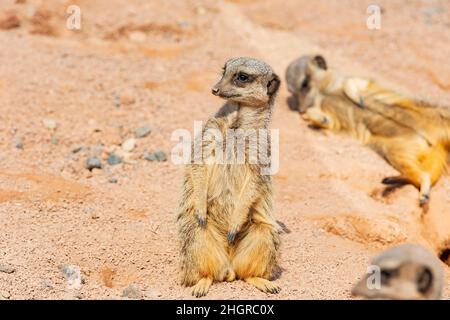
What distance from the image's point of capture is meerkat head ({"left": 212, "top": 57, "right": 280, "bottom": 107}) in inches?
148

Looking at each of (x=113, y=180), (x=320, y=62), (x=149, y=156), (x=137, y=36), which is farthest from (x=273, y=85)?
(x=137, y=36)

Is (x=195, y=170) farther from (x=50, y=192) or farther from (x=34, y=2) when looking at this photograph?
(x=34, y=2)

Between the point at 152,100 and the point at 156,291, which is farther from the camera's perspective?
the point at 152,100

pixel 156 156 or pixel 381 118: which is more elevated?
pixel 381 118

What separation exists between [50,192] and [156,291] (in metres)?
1.33

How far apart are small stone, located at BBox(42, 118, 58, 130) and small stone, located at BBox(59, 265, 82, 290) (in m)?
1.95

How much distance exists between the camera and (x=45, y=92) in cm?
604

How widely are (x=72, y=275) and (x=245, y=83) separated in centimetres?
138

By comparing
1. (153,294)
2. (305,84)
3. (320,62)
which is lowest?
(153,294)

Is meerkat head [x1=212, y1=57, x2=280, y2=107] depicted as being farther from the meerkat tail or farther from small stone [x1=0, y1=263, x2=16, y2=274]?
small stone [x1=0, y1=263, x2=16, y2=274]

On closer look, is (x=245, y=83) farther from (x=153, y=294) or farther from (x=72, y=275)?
(x=72, y=275)

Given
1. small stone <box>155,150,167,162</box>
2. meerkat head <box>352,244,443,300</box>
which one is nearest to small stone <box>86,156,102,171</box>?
small stone <box>155,150,167,162</box>

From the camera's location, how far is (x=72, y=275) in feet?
12.5

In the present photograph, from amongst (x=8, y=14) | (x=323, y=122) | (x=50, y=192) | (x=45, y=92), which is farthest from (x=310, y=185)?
(x=8, y=14)
